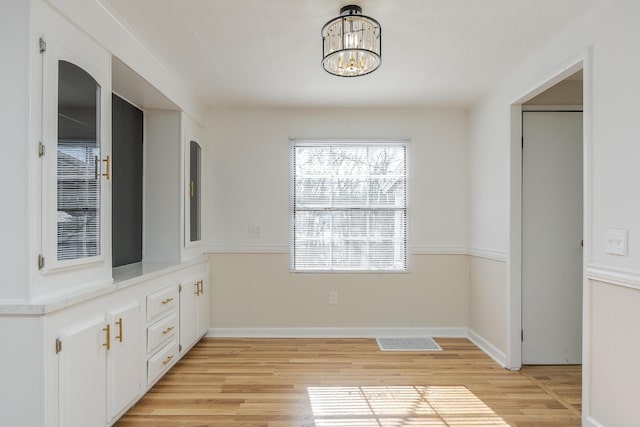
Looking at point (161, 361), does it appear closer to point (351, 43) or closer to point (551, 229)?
point (351, 43)

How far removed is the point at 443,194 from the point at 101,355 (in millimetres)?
3452

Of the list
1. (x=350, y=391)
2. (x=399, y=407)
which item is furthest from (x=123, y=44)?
(x=399, y=407)

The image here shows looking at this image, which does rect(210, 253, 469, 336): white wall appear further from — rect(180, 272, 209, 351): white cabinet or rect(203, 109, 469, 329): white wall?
rect(180, 272, 209, 351): white cabinet

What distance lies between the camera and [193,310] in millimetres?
3789

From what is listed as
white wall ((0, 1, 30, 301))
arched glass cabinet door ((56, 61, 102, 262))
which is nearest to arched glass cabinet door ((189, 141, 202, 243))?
arched glass cabinet door ((56, 61, 102, 262))

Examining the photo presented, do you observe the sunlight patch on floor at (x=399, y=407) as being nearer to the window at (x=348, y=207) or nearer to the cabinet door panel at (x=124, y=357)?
the cabinet door panel at (x=124, y=357)

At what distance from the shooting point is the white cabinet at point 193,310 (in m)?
3.52

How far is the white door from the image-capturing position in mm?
3400

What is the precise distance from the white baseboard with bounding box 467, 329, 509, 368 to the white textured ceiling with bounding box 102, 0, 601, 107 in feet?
7.73

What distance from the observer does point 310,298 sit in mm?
4332

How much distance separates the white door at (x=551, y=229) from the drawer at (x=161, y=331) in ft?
9.43

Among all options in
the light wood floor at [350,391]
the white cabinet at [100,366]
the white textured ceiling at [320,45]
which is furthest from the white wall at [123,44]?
the light wood floor at [350,391]

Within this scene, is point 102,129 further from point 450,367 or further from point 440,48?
point 450,367

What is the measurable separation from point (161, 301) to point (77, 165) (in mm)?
1286
